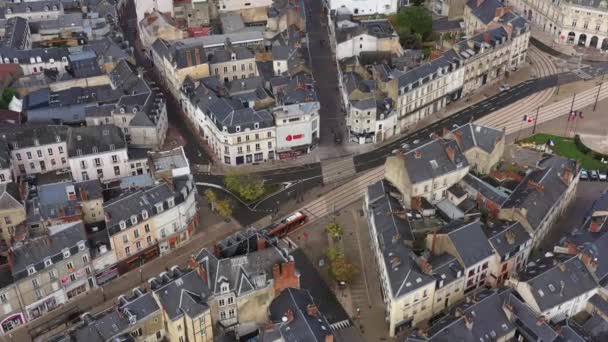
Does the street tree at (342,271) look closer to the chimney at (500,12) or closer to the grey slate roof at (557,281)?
the grey slate roof at (557,281)

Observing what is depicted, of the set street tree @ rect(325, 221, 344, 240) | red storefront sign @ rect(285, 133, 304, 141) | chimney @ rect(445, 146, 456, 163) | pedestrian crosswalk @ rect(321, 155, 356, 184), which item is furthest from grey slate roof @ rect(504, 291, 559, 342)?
red storefront sign @ rect(285, 133, 304, 141)

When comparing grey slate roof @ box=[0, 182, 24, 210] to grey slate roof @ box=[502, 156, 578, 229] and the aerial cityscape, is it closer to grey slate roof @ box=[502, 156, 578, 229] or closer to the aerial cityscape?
the aerial cityscape

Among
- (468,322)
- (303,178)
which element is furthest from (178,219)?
(468,322)

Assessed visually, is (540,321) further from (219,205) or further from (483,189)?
(219,205)

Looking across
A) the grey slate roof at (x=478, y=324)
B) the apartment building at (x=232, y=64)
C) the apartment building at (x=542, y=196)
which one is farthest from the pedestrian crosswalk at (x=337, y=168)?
the grey slate roof at (x=478, y=324)

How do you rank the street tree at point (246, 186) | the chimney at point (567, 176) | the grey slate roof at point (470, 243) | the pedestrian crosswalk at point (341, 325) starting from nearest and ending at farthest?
1. the grey slate roof at point (470, 243)
2. the pedestrian crosswalk at point (341, 325)
3. the chimney at point (567, 176)
4. the street tree at point (246, 186)

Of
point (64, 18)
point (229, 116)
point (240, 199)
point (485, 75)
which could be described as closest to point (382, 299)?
point (240, 199)
